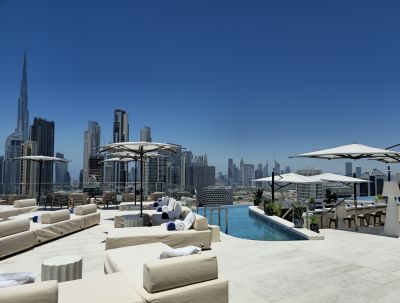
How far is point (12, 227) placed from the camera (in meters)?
5.33

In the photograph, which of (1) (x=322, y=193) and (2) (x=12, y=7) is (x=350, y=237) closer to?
(1) (x=322, y=193)

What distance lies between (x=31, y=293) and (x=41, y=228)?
16.2ft

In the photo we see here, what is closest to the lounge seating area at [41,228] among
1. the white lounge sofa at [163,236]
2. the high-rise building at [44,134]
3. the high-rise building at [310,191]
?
the white lounge sofa at [163,236]

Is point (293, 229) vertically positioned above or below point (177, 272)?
below

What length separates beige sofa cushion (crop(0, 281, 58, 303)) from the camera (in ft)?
6.22

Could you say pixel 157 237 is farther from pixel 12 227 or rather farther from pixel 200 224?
pixel 12 227

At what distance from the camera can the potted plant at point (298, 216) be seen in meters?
7.95

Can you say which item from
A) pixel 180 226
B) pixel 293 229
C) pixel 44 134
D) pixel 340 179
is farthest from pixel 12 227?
pixel 44 134

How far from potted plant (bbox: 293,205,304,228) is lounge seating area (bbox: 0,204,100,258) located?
20.1ft

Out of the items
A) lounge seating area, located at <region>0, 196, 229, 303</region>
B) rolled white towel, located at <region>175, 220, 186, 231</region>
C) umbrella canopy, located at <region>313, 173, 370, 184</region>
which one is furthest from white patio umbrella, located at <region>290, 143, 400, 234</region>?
lounge seating area, located at <region>0, 196, 229, 303</region>

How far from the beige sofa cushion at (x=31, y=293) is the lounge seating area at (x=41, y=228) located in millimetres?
3850

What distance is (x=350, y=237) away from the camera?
707 centimetres

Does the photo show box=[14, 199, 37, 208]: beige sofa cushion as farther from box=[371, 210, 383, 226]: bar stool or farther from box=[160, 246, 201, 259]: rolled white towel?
box=[371, 210, 383, 226]: bar stool

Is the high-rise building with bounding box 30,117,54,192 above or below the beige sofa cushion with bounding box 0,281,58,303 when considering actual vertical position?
above
